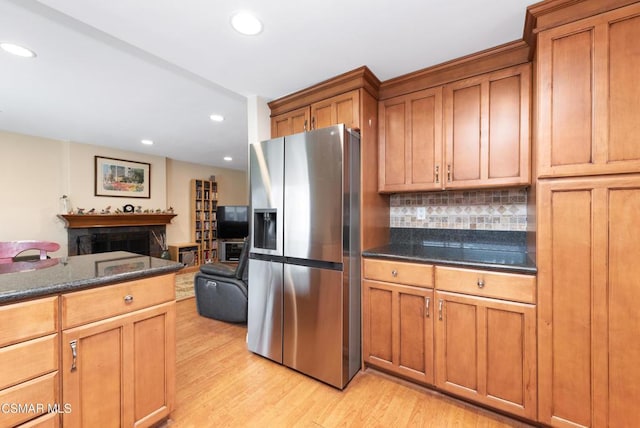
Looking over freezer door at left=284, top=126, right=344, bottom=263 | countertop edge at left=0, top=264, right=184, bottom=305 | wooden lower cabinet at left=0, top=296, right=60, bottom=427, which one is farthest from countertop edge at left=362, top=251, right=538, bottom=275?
wooden lower cabinet at left=0, top=296, right=60, bottom=427

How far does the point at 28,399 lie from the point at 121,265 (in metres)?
0.63

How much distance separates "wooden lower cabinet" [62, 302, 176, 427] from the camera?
1179 millimetres

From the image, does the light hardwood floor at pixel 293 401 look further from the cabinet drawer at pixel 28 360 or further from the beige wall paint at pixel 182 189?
the beige wall paint at pixel 182 189

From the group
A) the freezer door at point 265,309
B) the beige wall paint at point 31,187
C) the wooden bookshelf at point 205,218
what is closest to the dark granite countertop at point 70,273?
the freezer door at point 265,309

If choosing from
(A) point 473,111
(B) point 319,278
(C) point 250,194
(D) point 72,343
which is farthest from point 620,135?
(D) point 72,343

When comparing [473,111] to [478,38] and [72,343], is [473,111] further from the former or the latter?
[72,343]

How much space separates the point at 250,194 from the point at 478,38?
6.47ft

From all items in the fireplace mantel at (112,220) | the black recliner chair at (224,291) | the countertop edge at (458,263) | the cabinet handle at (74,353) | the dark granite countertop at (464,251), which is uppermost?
the fireplace mantel at (112,220)

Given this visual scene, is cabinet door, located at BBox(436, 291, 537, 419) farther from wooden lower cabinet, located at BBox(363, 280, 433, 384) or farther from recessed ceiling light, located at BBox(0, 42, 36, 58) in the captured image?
recessed ceiling light, located at BBox(0, 42, 36, 58)

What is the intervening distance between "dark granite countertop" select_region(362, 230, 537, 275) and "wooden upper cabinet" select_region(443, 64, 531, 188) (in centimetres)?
50

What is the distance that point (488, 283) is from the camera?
1.60m

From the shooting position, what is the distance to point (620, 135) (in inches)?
50.7

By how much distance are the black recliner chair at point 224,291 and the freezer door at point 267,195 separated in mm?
637

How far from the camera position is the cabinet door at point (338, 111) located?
6.81 ft
